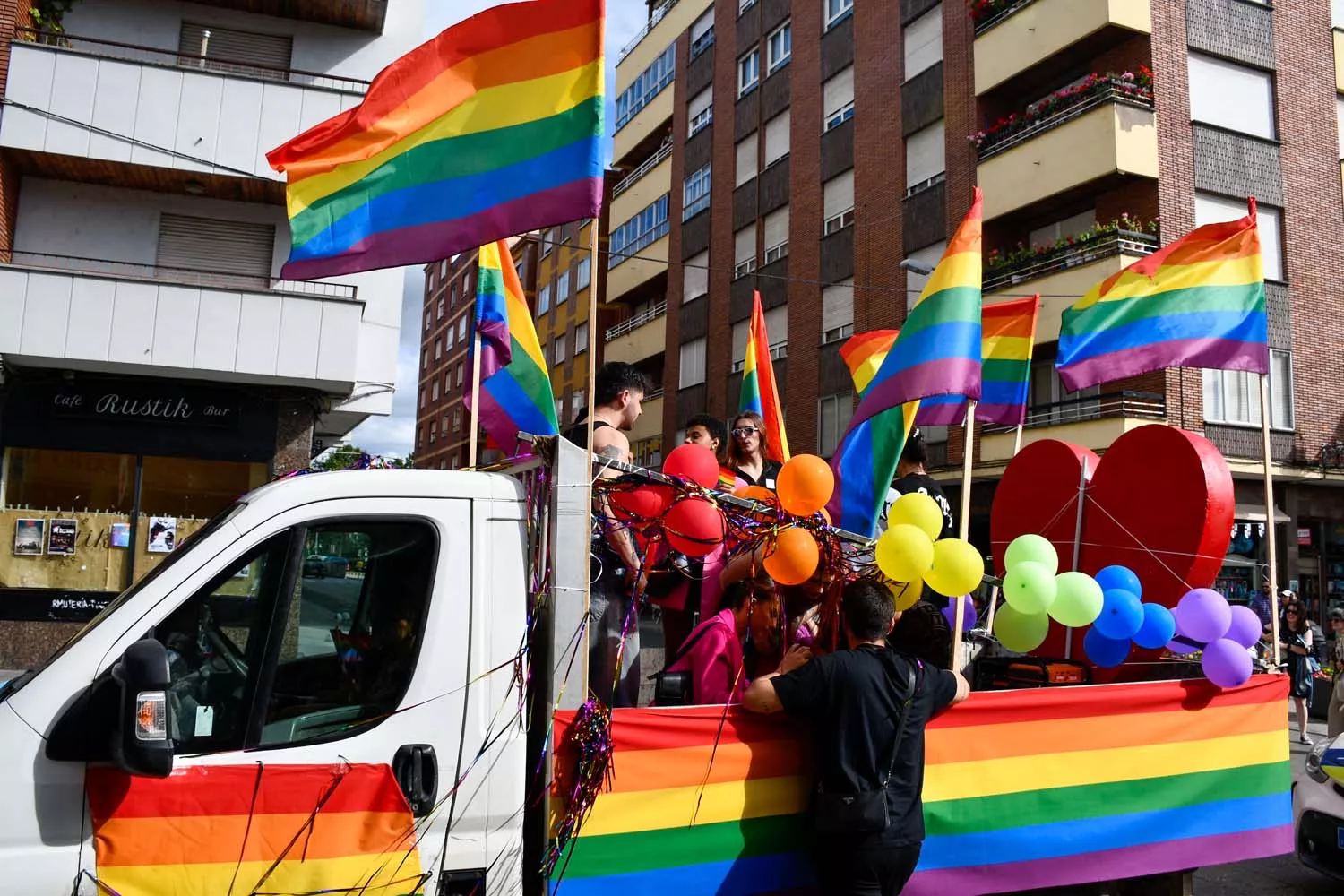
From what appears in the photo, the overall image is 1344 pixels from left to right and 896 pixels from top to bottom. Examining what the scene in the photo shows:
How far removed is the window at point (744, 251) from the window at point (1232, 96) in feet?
43.3

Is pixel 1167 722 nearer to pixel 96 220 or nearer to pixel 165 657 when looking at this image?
pixel 165 657

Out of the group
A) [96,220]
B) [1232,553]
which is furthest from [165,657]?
[1232,553]

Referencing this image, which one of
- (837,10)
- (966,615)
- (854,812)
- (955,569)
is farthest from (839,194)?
(854,812)

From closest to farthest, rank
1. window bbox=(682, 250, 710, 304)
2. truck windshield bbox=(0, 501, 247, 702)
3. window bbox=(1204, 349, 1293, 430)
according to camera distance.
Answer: truck windshield bbox=(0, 501, 247, 702) → window bbox=(1204, 349, 1293, 430) → window bbox=(682, 250, 710, 304)

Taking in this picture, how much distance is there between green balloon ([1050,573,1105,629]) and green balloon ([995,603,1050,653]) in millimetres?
84

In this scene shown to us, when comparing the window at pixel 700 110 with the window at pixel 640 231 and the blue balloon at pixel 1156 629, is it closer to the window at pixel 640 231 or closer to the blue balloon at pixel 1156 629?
the window at pixel 640 231

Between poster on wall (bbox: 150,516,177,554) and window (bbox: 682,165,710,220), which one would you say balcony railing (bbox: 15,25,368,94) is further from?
window (bbox: 682,165,710,220)

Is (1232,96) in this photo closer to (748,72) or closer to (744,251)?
(744,251)

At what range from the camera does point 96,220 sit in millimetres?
14680

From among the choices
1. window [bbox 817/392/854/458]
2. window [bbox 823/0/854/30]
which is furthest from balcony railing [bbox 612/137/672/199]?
window [bbox 817/392/854/458]

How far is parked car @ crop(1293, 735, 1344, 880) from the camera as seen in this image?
222 inches

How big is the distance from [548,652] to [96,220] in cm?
1465

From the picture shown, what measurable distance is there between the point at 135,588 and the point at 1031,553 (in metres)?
3.42

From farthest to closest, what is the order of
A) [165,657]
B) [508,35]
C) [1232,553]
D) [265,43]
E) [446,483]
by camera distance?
[1232,553], [265,43], [508,35], [446,483], [165,657]
